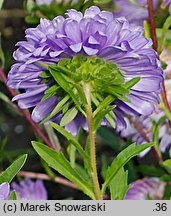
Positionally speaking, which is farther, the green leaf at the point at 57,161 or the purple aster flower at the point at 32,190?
the purple aster flower at the point at 32,190

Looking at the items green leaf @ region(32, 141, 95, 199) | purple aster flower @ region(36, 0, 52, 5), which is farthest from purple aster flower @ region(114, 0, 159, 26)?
green leaf @ region(32, 141, 95, 199)

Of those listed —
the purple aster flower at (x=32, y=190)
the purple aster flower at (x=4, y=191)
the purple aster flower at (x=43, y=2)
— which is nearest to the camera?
the purple aster flower at (x=4, y=191)

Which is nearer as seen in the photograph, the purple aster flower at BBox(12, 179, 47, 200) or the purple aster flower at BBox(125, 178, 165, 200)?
the purple aster flower at BBox(125, 178, 165, 200)

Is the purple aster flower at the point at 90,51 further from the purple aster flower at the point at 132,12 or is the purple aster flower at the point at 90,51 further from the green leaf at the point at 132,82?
the purple aster flower at the point at 132,12

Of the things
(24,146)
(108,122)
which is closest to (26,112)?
(108,122)

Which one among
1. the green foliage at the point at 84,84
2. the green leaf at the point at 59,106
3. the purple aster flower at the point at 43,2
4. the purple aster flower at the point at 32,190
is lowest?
the purple aster flower at the point at 32,190

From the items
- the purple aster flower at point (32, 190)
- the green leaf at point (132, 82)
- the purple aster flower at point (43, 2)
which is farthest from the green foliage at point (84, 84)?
the purple aster flower at point (32, 190)

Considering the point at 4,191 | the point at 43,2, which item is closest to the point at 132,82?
the point at 4,191

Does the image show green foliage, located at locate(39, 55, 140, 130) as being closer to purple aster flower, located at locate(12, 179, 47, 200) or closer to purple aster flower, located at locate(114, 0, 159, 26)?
purple aster flower, located at locate(114, 0, 159, 26)
